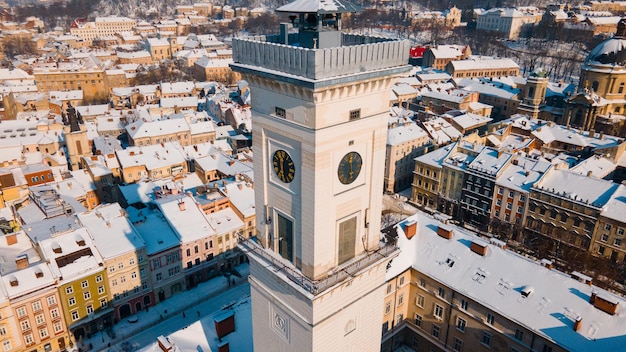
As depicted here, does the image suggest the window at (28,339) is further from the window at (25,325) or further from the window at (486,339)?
the window at (486,339)

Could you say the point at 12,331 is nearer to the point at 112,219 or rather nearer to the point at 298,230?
the point at 112,219

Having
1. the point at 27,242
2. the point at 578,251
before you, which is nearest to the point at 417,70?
the point at 578,251

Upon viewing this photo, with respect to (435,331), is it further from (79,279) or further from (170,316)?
(79,279)

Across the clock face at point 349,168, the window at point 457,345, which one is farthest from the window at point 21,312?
the window at point 457,345

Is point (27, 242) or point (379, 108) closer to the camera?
point (379, 108)

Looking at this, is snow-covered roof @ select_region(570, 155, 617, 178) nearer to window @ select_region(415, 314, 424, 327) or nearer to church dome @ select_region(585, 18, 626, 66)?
window @ select_region(415, 314, 424, 327)
